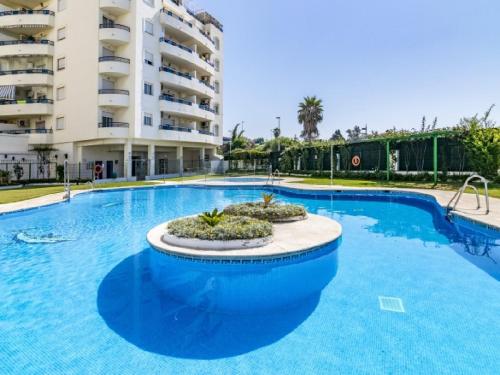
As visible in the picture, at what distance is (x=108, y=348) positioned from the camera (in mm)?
3590

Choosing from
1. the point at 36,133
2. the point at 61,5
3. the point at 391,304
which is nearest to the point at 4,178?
the point at 36,133

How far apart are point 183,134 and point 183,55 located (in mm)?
8234

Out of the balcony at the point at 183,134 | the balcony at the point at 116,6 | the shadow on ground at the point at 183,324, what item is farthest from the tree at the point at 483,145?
the balcony at the point at 116,6

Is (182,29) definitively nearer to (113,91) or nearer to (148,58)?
(148,58)

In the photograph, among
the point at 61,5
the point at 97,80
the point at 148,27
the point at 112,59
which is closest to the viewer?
the point at 112,59

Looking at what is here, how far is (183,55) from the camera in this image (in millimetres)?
32344

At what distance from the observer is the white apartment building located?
28.0 m

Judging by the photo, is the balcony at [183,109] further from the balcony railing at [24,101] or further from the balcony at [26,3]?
the balcony at [26,3]

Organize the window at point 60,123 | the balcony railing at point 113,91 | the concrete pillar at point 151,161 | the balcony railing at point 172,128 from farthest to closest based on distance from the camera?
the concrete pillar at point 151,161, the balcony railing at point 172,128, the window at point 60,123, the balcony railing at point 113,91

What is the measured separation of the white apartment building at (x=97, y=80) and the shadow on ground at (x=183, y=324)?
25975mm

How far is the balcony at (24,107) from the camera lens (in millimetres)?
30047

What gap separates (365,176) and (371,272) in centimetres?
2065

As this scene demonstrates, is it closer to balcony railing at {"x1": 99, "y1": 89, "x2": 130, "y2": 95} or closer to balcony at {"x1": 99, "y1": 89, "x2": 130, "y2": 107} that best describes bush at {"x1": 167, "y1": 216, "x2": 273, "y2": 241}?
balcony at {"x1": 99, "y1": 89, "x2": 130, "y2": 107}

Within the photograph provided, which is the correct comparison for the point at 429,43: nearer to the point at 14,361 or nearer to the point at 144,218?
the point at 144,218
